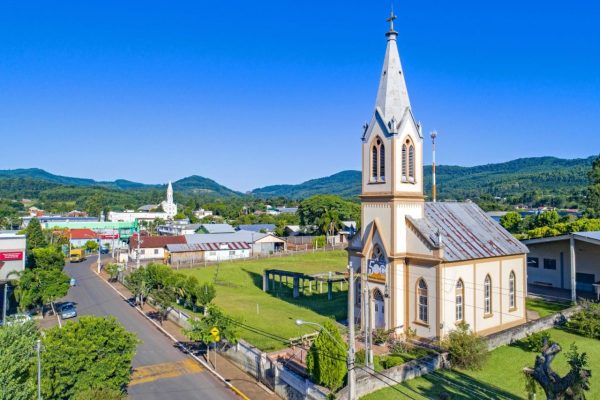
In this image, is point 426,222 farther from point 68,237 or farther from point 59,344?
point 68,237

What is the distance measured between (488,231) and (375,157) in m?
10.9

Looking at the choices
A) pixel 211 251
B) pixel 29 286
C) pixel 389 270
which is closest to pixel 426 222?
pixel 389 270

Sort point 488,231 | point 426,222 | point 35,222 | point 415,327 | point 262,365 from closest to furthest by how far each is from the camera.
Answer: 1. point 262,365
2. point 415,327
3. point 426,222
4. point 488,231
5. point 35,222

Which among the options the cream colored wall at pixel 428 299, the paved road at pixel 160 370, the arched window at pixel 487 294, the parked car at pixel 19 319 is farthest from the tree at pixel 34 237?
the arched window at pixel 487 294

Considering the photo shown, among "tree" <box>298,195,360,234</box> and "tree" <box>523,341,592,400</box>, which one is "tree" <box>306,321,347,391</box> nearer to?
"tree" <box>523,341,592,400</box>

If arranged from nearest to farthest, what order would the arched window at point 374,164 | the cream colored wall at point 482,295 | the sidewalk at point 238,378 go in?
the sidewalk at point 238,378, the cream colored wall at point 482,295, the arched window at point 374,164

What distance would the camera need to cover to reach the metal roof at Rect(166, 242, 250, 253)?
70.7 m

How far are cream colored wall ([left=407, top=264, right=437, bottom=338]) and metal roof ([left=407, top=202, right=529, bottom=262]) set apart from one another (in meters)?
1.61

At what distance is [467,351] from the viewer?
24203 mm

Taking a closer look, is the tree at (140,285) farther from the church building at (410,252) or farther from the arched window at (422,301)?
the arched window at (422,301)

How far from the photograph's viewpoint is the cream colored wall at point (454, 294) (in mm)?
27719

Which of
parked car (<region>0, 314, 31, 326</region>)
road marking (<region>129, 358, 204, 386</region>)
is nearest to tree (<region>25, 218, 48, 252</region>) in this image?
parked car (<region>0, 314, 31, 326</region>)

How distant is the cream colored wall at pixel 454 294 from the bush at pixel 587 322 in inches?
297

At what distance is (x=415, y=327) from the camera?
28.8m
